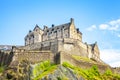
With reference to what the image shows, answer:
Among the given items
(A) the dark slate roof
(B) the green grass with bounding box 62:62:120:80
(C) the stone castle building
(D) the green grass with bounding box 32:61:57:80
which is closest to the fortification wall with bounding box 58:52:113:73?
(B) the green grass with bounding box 62:62:120:80

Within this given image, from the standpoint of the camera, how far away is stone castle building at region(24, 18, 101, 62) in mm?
74688

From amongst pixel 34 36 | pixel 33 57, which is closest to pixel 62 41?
pixel 33 57

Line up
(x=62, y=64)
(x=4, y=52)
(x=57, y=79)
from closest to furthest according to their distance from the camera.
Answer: (x=57, y=79)
(x=62, y=64)
(x=4, y=52)

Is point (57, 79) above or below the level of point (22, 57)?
below

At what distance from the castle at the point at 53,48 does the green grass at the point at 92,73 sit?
2.60 m

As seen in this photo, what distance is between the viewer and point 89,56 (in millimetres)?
82188

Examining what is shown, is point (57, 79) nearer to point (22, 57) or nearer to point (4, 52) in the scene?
point (22, 57)

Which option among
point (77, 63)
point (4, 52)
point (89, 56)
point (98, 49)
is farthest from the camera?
point (98, 49)

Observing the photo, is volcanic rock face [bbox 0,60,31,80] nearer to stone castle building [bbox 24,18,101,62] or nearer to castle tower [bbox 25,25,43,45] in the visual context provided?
stone castle building [bbox 24,18,101,62]

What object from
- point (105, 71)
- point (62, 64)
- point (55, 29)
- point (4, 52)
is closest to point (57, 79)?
point (62, 64)

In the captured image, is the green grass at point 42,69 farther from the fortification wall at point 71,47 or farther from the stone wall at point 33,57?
the fortification wall at point 71,47

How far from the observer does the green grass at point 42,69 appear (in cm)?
5975

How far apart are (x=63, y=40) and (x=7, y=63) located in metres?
14.3

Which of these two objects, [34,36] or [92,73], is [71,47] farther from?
[34,36]
